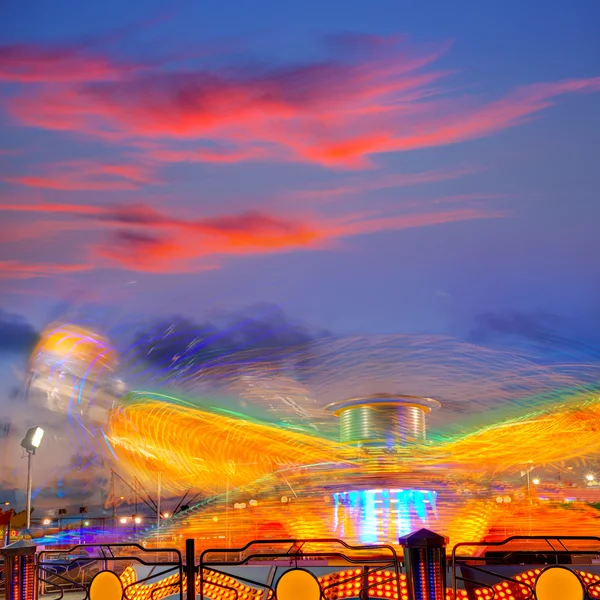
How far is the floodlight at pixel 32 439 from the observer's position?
2011 centimetres

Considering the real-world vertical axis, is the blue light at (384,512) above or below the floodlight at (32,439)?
below

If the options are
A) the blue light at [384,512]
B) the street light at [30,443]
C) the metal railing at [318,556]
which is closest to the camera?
the metal railing at [318,556]

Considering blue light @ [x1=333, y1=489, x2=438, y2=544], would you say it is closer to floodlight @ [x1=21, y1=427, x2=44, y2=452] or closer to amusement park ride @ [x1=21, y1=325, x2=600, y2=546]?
amusement park ride @ [x1=21, y1=325, x2=600, y2=546]

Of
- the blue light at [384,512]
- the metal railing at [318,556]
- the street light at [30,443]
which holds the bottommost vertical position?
the metal railing at [318,556]

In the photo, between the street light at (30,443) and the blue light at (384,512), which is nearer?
the blue light at (384,512)

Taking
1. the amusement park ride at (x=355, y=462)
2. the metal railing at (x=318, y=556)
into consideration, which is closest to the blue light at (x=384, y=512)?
the amusement park ride at (x=355, y=462)

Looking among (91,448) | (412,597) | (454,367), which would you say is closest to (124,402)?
(91,448)

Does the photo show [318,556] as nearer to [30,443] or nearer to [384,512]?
[384,512]

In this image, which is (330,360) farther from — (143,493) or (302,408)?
(143,493)

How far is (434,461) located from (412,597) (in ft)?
21.3

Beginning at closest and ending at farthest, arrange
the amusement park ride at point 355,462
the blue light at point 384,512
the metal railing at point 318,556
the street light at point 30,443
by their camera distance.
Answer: the metal railing at point 318,556, the blue light at point 384,512, the amusement park ride at point 355,462, the street light at point 30,443

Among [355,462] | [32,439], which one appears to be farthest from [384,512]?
[32,439]

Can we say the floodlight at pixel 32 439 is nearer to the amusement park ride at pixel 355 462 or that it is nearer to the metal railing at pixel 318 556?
the amusement park ride at pixel 355 462

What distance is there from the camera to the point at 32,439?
20.1 metres
